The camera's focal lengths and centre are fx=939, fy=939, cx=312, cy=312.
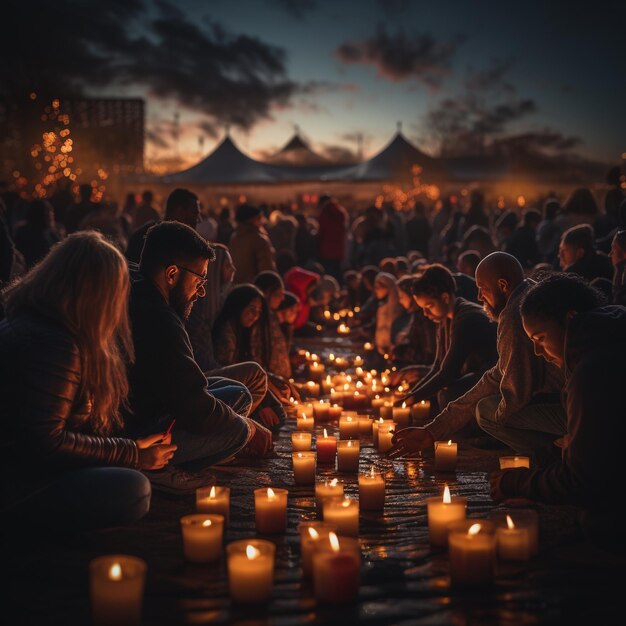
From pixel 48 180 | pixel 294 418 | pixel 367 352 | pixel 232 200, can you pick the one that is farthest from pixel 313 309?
pixel 232 200

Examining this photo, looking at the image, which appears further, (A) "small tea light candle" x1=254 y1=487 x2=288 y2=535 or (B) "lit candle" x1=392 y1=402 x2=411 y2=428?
(B) "lit candle" x1=392 y1=402 x2=411 y2=428

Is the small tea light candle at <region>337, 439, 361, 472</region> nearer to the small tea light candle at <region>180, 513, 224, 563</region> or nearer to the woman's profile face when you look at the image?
the small tea light candle at <region>180, 513, 224, 563</region>

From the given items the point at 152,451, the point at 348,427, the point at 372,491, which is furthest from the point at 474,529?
the point at 348,427

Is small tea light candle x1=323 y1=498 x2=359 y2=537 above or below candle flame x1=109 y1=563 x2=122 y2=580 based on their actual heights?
above

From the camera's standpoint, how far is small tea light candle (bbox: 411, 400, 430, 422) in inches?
299

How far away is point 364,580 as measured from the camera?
150 inches

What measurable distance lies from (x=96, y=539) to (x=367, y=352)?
830 cm

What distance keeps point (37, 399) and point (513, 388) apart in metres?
2.96

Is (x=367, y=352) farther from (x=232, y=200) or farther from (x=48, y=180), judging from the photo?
(x=232, y=200)

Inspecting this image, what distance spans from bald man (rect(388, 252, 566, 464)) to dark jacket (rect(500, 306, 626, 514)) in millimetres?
1756

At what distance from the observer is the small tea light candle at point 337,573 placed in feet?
11.2

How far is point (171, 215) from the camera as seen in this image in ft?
24.4

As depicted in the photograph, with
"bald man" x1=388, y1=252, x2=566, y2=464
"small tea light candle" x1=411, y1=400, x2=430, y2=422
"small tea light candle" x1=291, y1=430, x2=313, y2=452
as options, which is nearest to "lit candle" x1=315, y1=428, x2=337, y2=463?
"small tea light candle" x1=291, y1=430, x2=313, y2=452

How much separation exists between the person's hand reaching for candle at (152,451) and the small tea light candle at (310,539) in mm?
958
